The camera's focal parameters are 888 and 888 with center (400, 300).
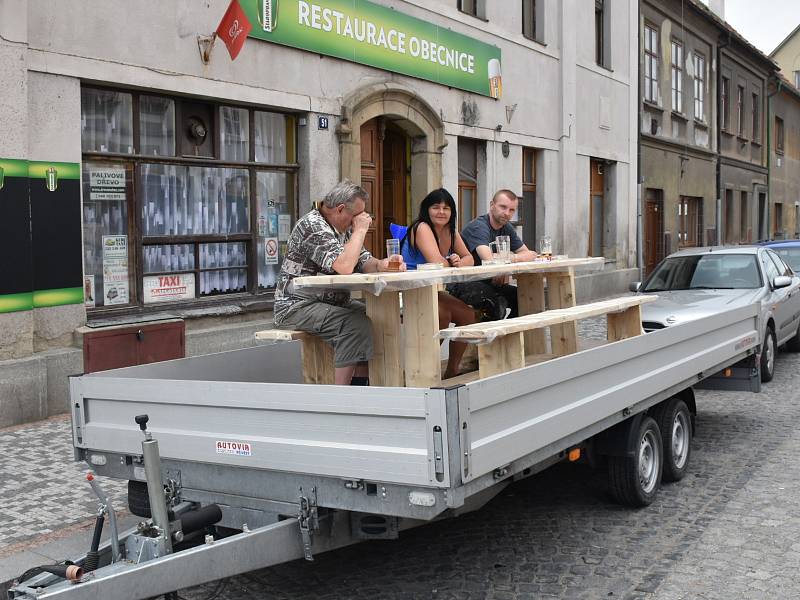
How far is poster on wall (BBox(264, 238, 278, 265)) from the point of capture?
11008 mm

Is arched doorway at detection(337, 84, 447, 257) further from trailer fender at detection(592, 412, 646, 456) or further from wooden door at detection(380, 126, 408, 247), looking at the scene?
trailer fender at detection(592, 412, 646, 456)

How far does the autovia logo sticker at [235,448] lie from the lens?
12.6 feet

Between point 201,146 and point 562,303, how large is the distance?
5.04 meters

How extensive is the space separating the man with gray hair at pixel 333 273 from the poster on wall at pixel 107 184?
4.27m

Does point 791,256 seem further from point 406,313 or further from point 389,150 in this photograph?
point 406,313

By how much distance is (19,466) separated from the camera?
6516 millimetres

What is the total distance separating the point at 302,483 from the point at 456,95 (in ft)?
37.8

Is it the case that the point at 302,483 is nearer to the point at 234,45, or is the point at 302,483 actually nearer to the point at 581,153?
the point at 234,45

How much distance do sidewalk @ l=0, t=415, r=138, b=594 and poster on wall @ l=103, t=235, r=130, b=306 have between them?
6.48ft

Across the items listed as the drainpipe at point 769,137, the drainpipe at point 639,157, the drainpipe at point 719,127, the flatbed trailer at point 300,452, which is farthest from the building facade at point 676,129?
the flatbed trailer at point 300,452

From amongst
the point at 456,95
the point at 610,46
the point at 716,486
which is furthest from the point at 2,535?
the point at 610,46

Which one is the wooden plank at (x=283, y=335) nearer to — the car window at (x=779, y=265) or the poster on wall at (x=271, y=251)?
the poster on wall at (x=271, y=251)

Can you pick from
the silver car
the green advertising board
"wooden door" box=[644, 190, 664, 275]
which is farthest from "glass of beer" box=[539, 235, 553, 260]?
"wooden door" box=[644, 190, 664, 275]

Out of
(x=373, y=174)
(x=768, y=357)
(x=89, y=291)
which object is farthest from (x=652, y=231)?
(x=89, y=291)
